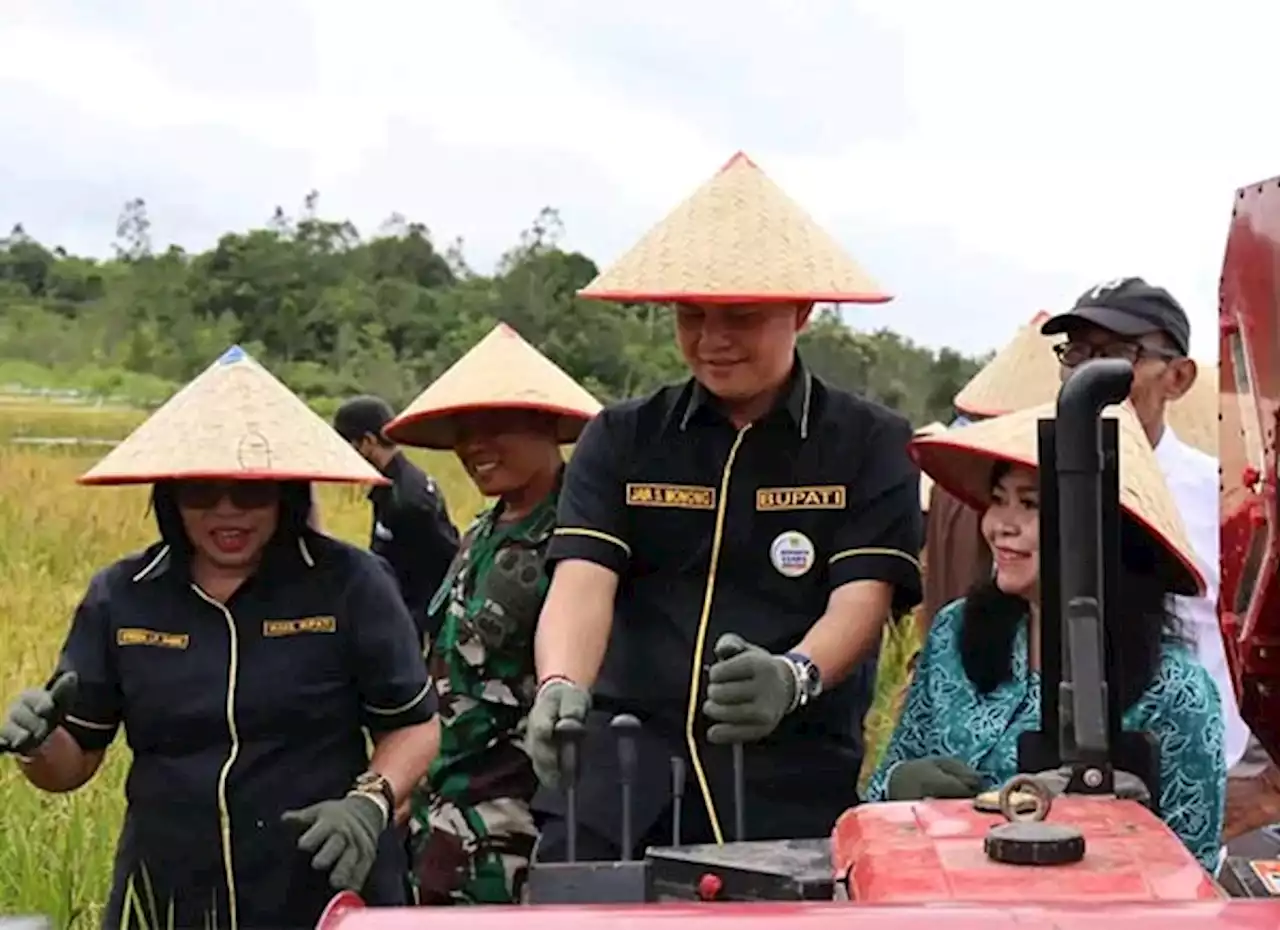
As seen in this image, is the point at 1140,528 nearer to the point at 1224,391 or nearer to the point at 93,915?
the point at 1224,391

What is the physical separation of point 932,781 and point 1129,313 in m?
1.69

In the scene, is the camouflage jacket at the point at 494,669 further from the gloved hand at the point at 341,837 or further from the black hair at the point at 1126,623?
the black hair at the point at 1126,623

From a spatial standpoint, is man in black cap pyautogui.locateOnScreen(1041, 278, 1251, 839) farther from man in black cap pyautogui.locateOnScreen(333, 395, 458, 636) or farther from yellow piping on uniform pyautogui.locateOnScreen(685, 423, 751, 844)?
man in black cap pyautogui.locateOnScreen(333, 395, 458, 636)

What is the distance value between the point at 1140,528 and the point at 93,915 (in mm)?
2415

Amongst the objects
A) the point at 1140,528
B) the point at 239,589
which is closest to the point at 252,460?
the point at 239,589

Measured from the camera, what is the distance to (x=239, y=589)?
3.68 m

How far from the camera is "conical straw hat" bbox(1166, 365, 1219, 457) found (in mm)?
5523

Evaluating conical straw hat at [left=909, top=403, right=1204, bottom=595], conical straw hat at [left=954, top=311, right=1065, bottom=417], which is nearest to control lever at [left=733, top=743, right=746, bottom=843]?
conical straw hat at [left=909, top=403, right=1204, bottom=595]

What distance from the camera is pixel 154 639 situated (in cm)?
362

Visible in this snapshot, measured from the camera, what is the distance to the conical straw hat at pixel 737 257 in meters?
3.34

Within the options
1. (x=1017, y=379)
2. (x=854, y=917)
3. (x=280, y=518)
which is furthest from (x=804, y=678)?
(x=1017, y=379)

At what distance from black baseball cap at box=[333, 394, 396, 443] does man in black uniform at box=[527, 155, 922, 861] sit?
3.72 m

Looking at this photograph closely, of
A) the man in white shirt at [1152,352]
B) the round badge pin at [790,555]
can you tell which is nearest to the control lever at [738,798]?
the round badge pin at [790,555]

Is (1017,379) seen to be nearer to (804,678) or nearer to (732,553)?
(732,553)
